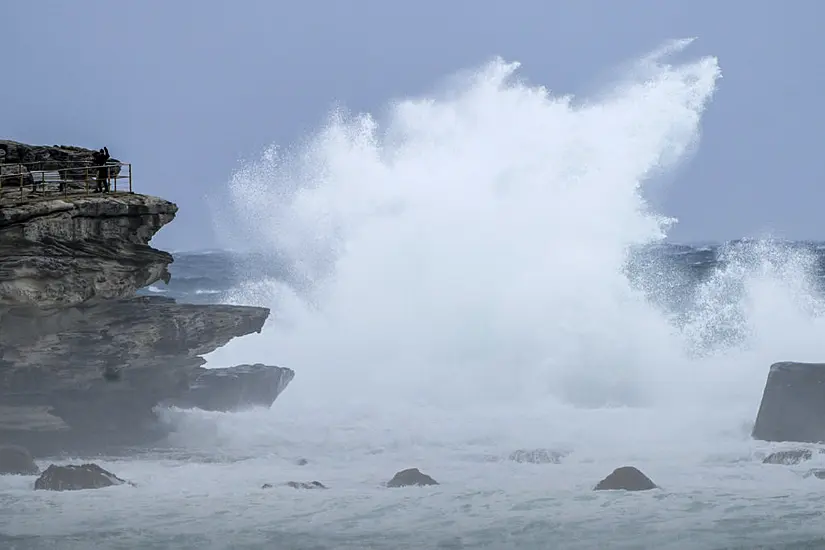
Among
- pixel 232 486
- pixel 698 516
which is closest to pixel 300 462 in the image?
pixel 232 486

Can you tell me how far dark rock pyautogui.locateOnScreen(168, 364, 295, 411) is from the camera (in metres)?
33.2

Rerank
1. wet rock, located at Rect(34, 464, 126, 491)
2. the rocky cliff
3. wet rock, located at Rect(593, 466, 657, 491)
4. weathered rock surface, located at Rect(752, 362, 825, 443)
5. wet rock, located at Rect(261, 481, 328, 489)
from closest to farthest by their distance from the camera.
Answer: wet rock, located at Rect(34, 464, 126, 491)
wet rock, located at Rect(593, 466, 657, 491)
wet rock, located at Rect(261, 481, 328, 489)
the rocky cliff
weathered rock surface, located at Rect(752, 362, 825, 443)

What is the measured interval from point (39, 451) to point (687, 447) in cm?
1512

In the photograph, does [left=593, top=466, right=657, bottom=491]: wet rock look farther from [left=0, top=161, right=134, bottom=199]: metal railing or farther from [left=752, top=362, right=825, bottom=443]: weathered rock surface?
[left=0, top=161, right=134, bottom=199]: metal railing

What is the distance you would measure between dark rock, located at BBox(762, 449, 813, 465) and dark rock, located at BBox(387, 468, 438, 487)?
7.30 meters

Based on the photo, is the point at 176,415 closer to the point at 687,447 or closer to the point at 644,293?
the point at 687,447

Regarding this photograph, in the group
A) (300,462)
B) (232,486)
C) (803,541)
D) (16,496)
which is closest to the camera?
(803,541)

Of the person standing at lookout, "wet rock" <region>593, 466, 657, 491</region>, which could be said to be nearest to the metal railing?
the person standing at lookout

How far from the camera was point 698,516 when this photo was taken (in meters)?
20.7

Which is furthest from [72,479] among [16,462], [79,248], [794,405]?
[794,405]

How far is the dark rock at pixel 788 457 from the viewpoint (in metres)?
24.8

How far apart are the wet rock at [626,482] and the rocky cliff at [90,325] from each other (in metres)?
11.2

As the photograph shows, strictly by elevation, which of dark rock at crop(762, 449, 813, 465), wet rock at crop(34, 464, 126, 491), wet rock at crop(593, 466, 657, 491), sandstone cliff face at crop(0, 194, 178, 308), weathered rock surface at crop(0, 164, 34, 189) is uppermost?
weathered rock surface at crop(0, 164, 34, 189)

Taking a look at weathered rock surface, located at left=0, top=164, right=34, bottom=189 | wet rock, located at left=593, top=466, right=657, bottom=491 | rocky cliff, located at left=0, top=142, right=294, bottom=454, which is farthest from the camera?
weathered rock surface, located at left=0, top=164, right=34, bottom=189
